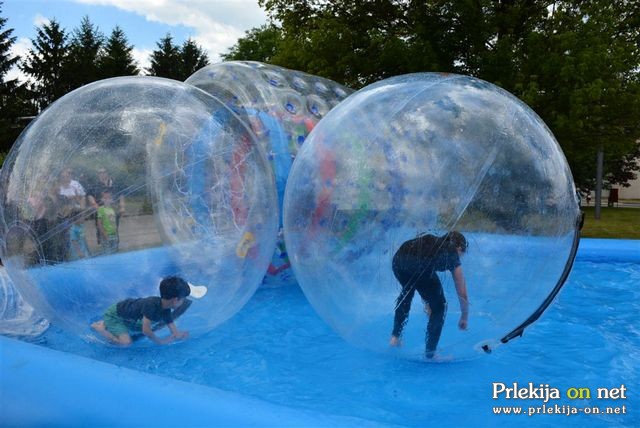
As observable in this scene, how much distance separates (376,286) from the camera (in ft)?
9.90

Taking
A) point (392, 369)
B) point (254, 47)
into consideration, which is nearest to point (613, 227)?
point (392, 369)

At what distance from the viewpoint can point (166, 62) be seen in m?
36.8

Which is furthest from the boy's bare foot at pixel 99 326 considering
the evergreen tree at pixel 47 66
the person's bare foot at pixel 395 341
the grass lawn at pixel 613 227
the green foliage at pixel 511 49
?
the evergreen tree at pixel 47 66

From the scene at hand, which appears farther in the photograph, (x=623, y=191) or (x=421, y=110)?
(x=623, y=191)

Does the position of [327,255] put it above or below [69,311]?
above

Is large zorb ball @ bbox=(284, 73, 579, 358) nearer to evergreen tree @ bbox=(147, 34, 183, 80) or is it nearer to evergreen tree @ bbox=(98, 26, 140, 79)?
evergreen tree @ bbox=(98, 26, 140, 79)

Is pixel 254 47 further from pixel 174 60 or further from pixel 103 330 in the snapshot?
pixel 103 330

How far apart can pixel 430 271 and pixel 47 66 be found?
3393 cm

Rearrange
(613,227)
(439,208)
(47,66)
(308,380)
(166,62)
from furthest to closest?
(166,62) → (47,66) → (613,227) → (308,380) → (439,208)

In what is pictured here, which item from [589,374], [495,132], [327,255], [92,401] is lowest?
[589,374]

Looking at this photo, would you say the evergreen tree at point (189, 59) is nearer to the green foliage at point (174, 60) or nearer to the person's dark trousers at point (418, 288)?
the green foliage at point (174, 60)

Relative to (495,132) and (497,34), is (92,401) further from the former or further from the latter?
(497,34)

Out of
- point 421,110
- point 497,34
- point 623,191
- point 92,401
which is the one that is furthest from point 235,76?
point 623,191

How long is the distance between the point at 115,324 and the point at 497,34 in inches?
440
